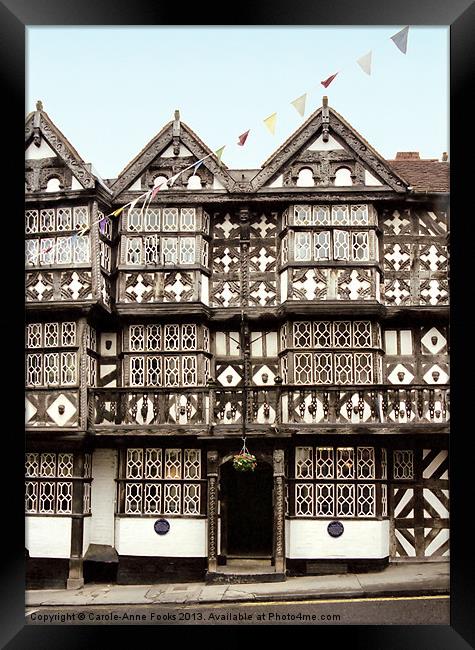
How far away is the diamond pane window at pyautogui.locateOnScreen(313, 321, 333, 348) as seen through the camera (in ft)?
33.7

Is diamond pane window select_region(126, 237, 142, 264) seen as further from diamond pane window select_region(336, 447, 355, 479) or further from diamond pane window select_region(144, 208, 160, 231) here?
diamond pane window select_region(336, 447, 355, 479)

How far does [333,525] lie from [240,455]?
1.53 metres

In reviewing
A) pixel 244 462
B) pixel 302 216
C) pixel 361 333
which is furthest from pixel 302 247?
pixel 244 462

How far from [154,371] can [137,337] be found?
495mm

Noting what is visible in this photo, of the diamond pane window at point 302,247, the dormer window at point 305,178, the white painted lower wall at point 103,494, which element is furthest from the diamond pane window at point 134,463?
the dormer window at point 305,178

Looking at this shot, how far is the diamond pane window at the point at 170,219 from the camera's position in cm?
1032

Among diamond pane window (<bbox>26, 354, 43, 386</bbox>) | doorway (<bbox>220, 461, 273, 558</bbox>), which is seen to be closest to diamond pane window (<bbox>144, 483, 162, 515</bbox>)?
doorway (<bbox>220, 461, 273, 558</bbox>)

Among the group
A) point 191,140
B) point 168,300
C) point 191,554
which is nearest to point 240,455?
point 191,554

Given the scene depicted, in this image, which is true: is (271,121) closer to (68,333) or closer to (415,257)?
(415,257)

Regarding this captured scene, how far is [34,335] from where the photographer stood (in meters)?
10.2

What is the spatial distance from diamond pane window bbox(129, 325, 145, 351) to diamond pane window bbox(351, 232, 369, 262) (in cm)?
287
